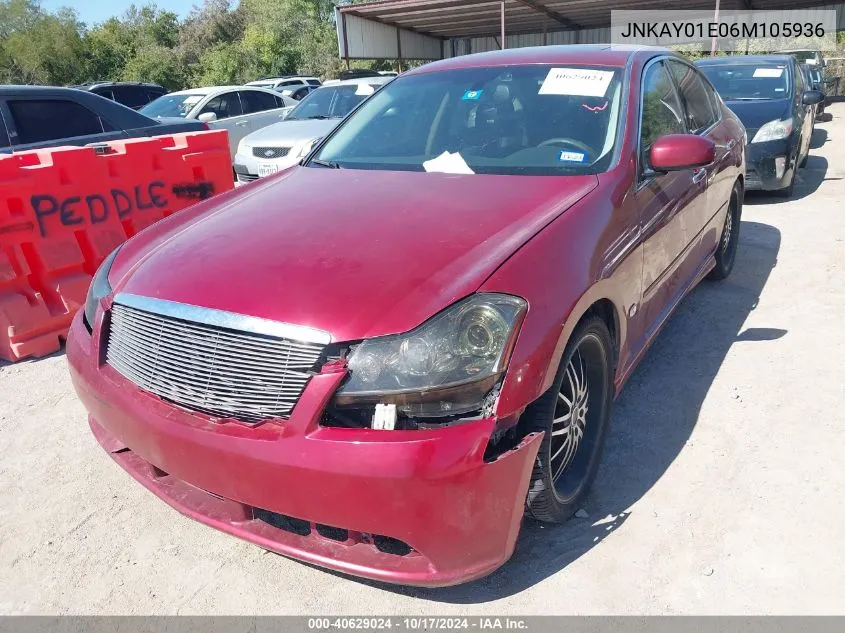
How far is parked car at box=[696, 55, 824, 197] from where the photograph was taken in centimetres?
755

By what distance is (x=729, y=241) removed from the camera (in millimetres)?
5180

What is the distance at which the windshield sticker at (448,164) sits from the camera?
3004 millimetres

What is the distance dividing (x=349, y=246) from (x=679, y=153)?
1.53 meters

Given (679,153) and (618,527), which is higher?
(679,153)

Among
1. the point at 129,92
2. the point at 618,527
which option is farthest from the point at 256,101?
the point at 618,527

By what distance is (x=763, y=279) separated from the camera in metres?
5.20

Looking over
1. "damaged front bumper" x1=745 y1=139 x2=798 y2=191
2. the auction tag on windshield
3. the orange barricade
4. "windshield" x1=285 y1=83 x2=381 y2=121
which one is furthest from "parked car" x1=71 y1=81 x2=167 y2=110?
the auction tag on windshield

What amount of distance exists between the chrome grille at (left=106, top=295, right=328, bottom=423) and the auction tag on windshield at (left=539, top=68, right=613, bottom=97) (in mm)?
1981

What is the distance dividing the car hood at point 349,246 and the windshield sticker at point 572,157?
0.64 feet

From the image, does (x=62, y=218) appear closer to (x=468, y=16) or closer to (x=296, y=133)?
(x=296, y=133)
